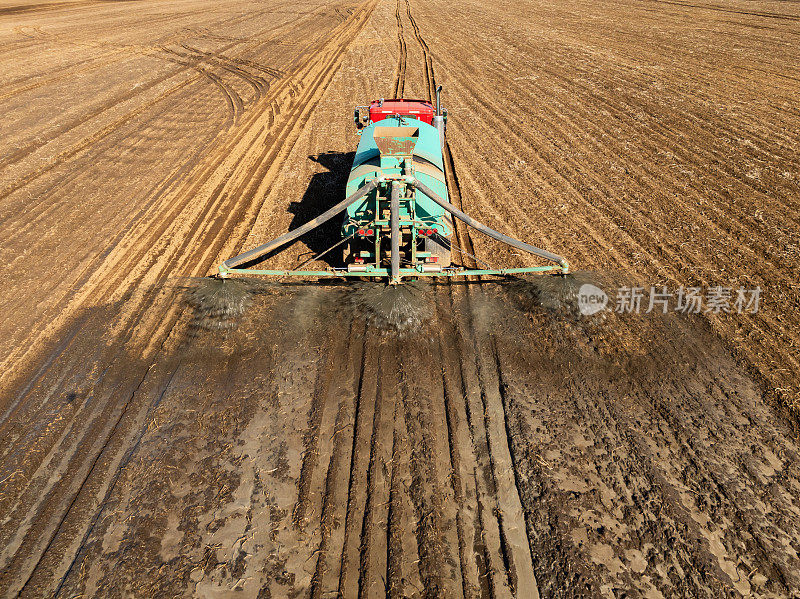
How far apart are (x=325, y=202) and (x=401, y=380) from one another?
17.5ft

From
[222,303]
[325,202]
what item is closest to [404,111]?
[325,202]

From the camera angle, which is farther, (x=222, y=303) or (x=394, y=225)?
(x=222, y=303)

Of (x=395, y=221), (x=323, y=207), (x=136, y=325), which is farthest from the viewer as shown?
(x=323, y=207)

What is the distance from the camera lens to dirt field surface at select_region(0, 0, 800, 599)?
4574 millimetres

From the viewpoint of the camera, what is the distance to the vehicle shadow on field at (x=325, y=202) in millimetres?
8944

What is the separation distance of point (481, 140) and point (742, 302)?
7.99 meters

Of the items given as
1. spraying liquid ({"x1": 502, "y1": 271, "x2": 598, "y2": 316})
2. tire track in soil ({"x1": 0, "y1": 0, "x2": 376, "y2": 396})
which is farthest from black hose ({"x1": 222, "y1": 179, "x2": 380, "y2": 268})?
spraying liquid ({"x1": 502, "y1": 271, "x2": 598, "y2": 316})

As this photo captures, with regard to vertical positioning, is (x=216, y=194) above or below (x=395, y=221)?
below

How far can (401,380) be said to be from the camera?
252 inches

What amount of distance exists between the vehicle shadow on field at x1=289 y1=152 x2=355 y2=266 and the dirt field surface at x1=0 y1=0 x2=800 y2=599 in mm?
98

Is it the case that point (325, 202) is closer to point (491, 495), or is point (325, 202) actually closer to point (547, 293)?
point (547, 293)

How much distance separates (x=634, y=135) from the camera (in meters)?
13.5

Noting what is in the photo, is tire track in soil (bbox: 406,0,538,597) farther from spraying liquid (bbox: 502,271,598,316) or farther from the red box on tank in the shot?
the red box on tank

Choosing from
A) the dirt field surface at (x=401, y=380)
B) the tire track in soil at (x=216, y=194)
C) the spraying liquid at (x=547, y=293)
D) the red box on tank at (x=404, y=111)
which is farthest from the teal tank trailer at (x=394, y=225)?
the red box on tank at (x=404, y=111)
